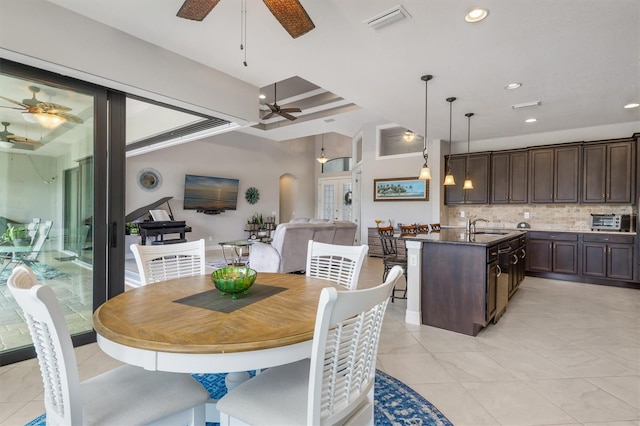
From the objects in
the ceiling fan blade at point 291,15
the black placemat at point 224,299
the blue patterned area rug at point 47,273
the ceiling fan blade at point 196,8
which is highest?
the ceiling fan blade at point 196,8

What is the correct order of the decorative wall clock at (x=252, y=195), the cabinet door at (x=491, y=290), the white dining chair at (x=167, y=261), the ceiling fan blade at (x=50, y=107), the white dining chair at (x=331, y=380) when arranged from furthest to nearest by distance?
the decorative wall clock at (x=252, y=195) < the cabinet door at (x=491, y=290) < the ceiling fan blade at (x=50, y=107) < the white dining chair at (x=167, y=261) < the white dining chair at (x=331, y=380)

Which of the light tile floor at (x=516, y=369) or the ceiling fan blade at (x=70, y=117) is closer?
the light tile floor at (x=516, y=369)

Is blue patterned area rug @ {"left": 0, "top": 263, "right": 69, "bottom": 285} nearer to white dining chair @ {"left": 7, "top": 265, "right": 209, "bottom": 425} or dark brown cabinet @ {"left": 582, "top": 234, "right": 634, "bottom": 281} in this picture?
white dining chair @ {"left": 7, "top": 265, "right": 209, "bottom": 425}

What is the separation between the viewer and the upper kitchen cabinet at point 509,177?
19.1ft

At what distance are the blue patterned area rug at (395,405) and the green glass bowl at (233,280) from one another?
0.82 metres

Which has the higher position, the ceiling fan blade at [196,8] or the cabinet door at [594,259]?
the ceiling fan blade at [196,8]

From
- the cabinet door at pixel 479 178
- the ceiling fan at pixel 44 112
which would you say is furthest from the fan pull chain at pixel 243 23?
the cabinet door at pixel 479 178

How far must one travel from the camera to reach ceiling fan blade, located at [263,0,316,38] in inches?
72.4

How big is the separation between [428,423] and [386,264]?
2.33 m

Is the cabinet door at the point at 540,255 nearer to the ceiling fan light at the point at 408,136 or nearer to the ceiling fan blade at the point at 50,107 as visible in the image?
the ceiling fan light at the point at 408,136

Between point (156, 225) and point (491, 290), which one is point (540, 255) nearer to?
point (491, 290)

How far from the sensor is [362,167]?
314 inches

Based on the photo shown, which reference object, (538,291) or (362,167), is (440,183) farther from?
(538,291)

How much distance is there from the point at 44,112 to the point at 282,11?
7.56 feet
